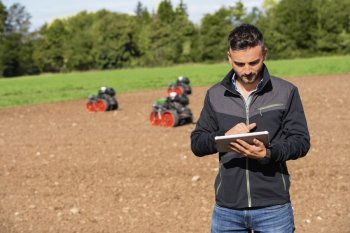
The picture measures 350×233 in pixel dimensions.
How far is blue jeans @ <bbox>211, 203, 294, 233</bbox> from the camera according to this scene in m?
3.31

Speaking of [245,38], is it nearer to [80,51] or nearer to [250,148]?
[250,148]

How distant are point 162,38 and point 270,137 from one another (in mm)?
89359

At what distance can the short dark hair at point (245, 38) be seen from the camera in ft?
10.4

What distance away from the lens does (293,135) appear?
10.7 feet

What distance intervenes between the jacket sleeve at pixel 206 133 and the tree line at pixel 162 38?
7750 centimetres

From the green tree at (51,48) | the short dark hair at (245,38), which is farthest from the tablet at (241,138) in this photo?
the green tree at (51,48)

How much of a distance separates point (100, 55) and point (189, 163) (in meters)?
84.5

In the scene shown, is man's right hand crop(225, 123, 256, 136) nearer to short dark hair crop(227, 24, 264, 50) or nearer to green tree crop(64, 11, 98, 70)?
short dark hair crop(227, 24, 264, 50)

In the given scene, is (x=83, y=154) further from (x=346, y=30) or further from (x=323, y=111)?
(x=346, y=30)

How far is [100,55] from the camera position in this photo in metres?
92.4

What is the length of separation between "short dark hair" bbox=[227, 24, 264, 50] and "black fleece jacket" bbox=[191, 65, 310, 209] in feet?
0.70

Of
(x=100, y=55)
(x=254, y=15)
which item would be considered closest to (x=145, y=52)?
(x=100, y=55)

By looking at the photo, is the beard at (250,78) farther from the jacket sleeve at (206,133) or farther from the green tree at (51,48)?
the green tree at (51,48)

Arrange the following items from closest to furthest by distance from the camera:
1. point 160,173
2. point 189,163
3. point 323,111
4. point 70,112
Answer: point 160,173
point 189,163
point 323,111
point 70,112
